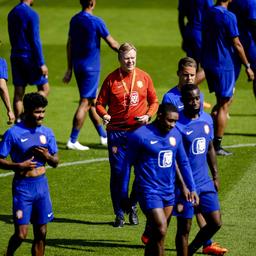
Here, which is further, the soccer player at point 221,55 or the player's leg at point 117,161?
the soccer player at point 221,55

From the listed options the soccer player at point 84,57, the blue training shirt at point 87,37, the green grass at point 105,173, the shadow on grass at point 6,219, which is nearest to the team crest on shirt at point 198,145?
the green grass at point 105,173

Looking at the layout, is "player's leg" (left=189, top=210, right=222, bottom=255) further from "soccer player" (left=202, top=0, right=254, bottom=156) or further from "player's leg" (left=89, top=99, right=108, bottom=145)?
"player's leg" (left=89, top=99, right=108, bottom=145)

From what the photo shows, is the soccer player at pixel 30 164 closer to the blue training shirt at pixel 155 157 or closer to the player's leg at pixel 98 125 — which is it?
the blue training shirt at pixel 155 157

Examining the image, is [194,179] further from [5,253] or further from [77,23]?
[77,23]

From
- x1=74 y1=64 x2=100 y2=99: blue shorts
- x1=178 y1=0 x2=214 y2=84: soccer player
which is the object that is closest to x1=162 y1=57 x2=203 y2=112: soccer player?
x1=74 y1=64 x2=100 y2=99: blue shorts

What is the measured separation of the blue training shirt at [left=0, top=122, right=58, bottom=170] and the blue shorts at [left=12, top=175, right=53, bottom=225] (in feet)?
0.73

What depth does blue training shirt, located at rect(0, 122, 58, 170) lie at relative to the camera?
43.0ft

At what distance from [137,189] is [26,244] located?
2276 millimetres

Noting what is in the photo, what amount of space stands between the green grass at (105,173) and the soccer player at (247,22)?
1.54m

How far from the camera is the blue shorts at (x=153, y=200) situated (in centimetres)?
1309

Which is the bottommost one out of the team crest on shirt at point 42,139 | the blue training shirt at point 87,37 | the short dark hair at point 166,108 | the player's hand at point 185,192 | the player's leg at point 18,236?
the blue training shirt at point 87,37

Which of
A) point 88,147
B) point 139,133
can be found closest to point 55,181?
point 88,147

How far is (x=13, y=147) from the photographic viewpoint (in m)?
13.2

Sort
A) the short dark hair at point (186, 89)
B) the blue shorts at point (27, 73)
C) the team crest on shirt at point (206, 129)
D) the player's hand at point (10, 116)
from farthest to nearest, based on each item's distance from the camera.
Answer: the blue shorts at point (27, 73)
the player's hand at point (10, 116)
the team crest on shirt at point (206, 129)
the short dark hair at point (186, 89)
